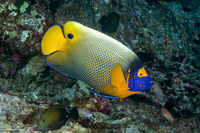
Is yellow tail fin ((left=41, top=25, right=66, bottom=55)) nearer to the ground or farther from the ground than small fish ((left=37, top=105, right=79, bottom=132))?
farther from the ground

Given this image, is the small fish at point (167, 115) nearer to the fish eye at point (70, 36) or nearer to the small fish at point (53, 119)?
the small fish at point (53, 119)

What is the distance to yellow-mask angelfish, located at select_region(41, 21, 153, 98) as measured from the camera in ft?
4.36

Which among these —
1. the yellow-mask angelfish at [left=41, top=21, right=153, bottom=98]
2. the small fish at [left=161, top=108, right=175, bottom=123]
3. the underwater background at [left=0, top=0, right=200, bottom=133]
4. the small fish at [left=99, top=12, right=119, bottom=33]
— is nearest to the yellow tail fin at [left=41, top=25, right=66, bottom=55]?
the yellow-mask angelfish at [left=41, top=21, right=153, bottom=98]

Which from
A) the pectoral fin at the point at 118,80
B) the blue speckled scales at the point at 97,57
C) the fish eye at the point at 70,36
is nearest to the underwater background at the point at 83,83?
the pectoral fin at the point at 118,80

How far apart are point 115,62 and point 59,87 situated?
59.6 inches

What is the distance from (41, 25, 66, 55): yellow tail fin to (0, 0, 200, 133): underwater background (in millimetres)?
847

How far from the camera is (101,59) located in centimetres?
133

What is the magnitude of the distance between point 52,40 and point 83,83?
116cm

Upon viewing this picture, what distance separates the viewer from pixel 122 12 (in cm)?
372

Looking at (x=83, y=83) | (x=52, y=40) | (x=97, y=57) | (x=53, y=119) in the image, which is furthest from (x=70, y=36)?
(x=83, y=83)

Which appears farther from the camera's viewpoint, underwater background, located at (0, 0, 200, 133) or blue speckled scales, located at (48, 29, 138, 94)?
underwater background, located at (0, 0, 200, 133)

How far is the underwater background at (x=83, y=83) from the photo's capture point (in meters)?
1.74

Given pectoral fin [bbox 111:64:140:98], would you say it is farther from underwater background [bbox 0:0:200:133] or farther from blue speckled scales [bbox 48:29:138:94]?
underwater background [bbox 0:0:200:133]

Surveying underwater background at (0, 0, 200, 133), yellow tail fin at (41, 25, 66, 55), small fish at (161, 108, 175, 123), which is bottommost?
small fish at (161, 108, 175, 123)
